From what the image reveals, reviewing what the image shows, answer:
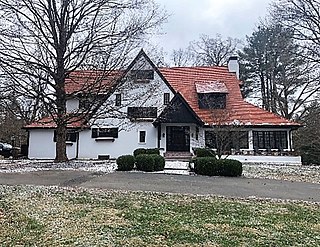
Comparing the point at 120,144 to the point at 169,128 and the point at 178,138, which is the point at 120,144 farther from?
the point at 178,138

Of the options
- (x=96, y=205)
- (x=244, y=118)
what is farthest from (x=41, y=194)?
(x=244, y=118)

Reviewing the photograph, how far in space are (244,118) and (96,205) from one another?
2087cm

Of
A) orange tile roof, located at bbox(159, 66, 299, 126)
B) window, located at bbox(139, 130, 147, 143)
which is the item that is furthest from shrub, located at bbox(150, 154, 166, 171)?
window, located at bbox(139, 130, 147, 143)

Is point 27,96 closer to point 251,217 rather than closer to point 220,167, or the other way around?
point 220,167

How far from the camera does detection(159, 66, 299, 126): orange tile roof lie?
26688 millimetres

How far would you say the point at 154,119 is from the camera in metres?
27.5

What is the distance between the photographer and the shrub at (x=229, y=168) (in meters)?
14.8

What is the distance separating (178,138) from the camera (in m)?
27.2

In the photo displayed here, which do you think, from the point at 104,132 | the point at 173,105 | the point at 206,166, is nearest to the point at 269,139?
the point at 173,105

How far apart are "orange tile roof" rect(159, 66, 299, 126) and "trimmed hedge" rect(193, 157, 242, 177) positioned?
924 cm

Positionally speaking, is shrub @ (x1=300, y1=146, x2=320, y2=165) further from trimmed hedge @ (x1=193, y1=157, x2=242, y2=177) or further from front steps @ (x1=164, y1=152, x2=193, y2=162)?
trimmed hedge @ (x1=193, y1=157, x2=242, y2=177)

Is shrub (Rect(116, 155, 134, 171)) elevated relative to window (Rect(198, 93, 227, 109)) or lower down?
lower down

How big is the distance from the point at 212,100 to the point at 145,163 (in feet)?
45.1

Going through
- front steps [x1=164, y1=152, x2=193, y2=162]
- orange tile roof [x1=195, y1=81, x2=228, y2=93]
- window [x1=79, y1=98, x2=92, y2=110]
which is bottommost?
front steps [x1=164, y1=152, x2=193, y2=162]
